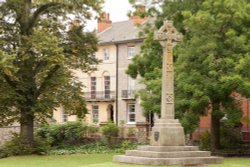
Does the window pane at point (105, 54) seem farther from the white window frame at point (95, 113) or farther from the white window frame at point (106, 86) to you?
the white window frame at point (95, 113)

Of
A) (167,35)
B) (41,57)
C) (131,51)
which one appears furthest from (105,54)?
(167,35)

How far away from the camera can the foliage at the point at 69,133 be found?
4791 cm

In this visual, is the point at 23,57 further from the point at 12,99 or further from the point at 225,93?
the point at 225,93

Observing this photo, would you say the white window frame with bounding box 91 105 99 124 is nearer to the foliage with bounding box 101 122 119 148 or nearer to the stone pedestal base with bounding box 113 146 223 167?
the foliage with bounding box 101 122 119 148

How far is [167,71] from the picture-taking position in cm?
2544

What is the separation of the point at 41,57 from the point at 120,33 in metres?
29.5

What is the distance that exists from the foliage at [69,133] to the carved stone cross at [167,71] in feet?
75.3

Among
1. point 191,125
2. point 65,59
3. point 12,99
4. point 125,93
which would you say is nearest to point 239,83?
point 191,125

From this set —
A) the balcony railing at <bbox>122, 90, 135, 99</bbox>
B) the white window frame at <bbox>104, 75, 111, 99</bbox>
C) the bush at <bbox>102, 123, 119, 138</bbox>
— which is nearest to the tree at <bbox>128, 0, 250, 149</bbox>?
the bush at <bbox>102, 123, 119, 138</bbox>

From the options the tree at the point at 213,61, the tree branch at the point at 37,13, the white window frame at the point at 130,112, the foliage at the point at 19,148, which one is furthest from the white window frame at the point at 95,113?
the tree at the point at 213,61

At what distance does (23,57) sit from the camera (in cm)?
3734

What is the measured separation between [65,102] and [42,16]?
19.3ft

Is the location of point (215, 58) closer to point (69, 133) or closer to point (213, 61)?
point (213, 61)

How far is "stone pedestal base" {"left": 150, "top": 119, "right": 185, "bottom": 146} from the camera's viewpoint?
24.7 m
